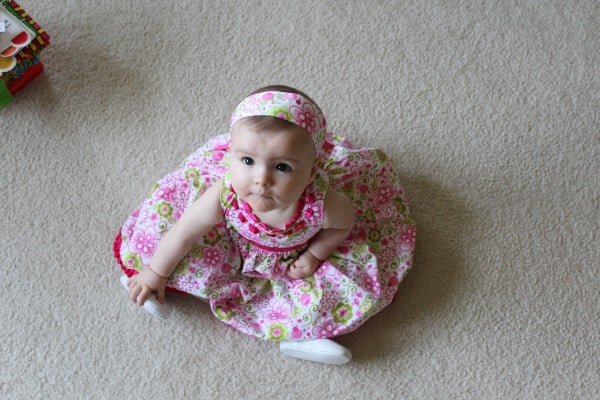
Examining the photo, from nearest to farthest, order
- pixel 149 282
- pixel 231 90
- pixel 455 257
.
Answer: pixel 149 282
pixel 455 257
pixel 231 90

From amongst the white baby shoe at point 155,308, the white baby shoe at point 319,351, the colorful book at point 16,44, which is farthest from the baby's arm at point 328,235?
the colorful book at point 16,44

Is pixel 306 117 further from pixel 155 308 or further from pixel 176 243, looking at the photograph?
pixel 155 308

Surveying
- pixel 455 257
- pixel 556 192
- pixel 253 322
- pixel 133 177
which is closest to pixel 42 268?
pixel 133 177

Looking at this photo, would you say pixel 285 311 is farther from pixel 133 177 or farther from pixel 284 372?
pixel 133 177

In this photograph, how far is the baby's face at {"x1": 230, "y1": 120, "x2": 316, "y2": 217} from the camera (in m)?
0.79

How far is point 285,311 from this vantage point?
105 cm

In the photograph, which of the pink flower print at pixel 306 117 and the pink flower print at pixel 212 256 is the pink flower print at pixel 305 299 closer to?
the pink flower print at pixel 212 256

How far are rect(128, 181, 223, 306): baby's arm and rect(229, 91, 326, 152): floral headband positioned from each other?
17cm

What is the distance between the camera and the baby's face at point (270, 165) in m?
0.79

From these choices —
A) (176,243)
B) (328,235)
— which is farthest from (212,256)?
(328,235)

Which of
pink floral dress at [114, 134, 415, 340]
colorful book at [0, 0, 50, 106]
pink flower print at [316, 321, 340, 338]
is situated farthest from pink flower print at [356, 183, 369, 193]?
colorful book at [0, 0, 50, 106]

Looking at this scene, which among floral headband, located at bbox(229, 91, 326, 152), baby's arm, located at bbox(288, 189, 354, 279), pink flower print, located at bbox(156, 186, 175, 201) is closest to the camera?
floral headband, located at bbox(229, 91, 326, 152)

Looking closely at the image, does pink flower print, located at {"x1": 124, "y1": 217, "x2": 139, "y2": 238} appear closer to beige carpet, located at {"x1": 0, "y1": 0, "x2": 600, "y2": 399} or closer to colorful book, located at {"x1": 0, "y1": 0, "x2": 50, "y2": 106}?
beige carpet, located at {"x1": 0, "y1": 0, "x2": 600, "y2": 399}

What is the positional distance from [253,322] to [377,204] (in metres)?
0.29
